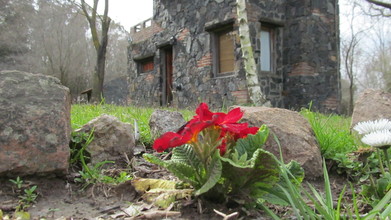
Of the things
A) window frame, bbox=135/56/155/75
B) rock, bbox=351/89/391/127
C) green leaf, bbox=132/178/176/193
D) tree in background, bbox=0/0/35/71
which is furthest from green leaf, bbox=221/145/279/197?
tree in background, bbox=0/0/35/71

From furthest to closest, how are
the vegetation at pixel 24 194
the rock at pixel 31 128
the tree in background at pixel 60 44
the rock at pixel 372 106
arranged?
the tree in background at pixel 60 44 → the rock at pixel 372 106 → the rock at pixel 31 128 → the vegetation at pixel 24 194

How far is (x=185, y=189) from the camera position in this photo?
136 cm

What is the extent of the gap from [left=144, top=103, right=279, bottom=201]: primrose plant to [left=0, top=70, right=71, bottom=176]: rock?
2.00 ft

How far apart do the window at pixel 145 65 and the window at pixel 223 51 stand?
393 centimetres

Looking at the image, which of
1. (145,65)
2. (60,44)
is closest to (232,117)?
(145,65)

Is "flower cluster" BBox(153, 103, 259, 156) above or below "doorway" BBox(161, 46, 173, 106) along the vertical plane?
below

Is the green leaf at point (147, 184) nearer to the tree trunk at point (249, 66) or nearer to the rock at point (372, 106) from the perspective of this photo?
the rock at point (372, 106)

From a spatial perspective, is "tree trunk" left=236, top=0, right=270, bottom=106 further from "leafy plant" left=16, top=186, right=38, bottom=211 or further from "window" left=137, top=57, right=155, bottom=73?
"window" left=137, top=57, right=155, bottom=73

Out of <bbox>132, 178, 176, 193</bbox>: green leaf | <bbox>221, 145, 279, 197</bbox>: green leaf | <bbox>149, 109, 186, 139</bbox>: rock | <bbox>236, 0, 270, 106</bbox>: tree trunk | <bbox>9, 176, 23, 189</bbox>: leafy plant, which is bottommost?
<bbox>132, 178, 176, 193</bbox>: green leaf

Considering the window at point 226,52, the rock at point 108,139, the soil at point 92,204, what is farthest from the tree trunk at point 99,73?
the soil at point 92,204

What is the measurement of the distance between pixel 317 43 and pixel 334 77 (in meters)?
1.08

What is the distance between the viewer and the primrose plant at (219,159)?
1143 mm

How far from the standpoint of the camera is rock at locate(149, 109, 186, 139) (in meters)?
2.43

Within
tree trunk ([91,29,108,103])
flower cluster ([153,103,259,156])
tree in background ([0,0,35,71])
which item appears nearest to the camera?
flower cluster ([153,103,259,156])
